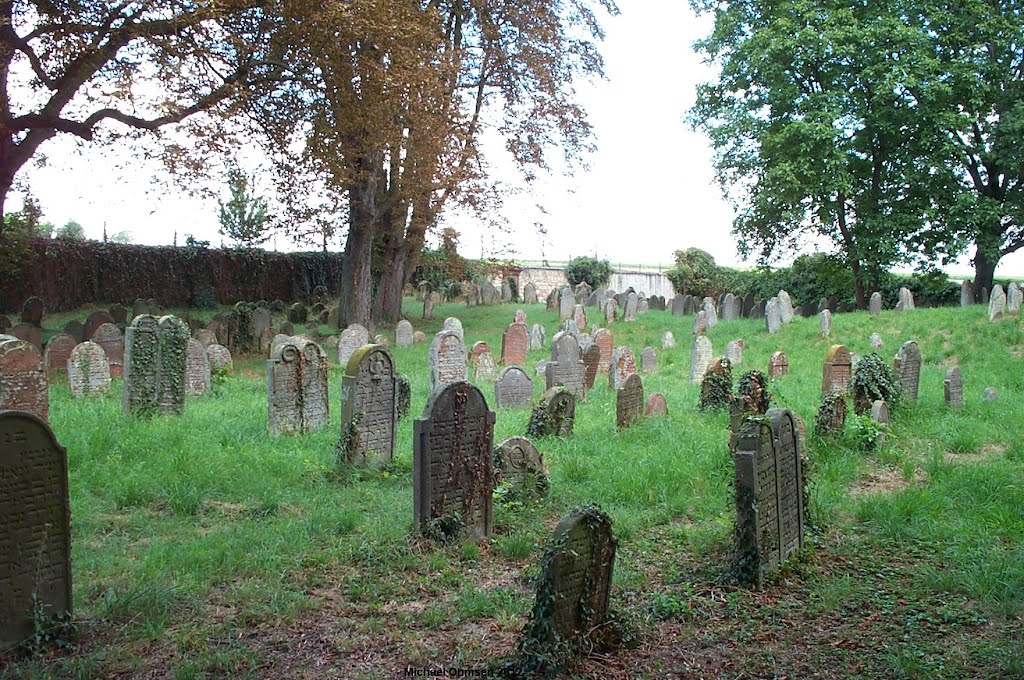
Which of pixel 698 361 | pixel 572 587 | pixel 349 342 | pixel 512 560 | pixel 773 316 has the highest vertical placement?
pixel 773 316

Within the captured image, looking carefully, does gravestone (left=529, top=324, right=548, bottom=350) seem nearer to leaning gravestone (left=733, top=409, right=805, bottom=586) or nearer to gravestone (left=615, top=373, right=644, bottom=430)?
gravestone (left=615, top=373, right=644, bottom=430)

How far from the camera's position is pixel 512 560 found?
5969 mm

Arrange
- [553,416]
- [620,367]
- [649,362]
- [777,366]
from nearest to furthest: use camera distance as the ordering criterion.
Result: [553,416] → [620,367] → [777,366] → [649,362]

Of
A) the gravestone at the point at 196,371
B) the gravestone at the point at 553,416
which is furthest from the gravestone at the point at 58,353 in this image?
the gravestone at the point at 553,416

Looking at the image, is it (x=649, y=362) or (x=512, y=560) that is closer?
(x=512, y=560)

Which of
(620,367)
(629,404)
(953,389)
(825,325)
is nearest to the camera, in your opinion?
(629,404)

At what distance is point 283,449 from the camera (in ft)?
29.7

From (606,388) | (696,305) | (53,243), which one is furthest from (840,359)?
(53,243)

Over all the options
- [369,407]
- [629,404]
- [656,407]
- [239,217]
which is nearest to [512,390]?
[656,407]

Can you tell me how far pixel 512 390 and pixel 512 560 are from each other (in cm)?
642

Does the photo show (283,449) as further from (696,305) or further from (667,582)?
(696,305)

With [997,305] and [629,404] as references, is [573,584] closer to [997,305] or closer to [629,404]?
[629,404]

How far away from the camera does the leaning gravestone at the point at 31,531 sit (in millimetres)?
4289

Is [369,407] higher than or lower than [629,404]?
higher
